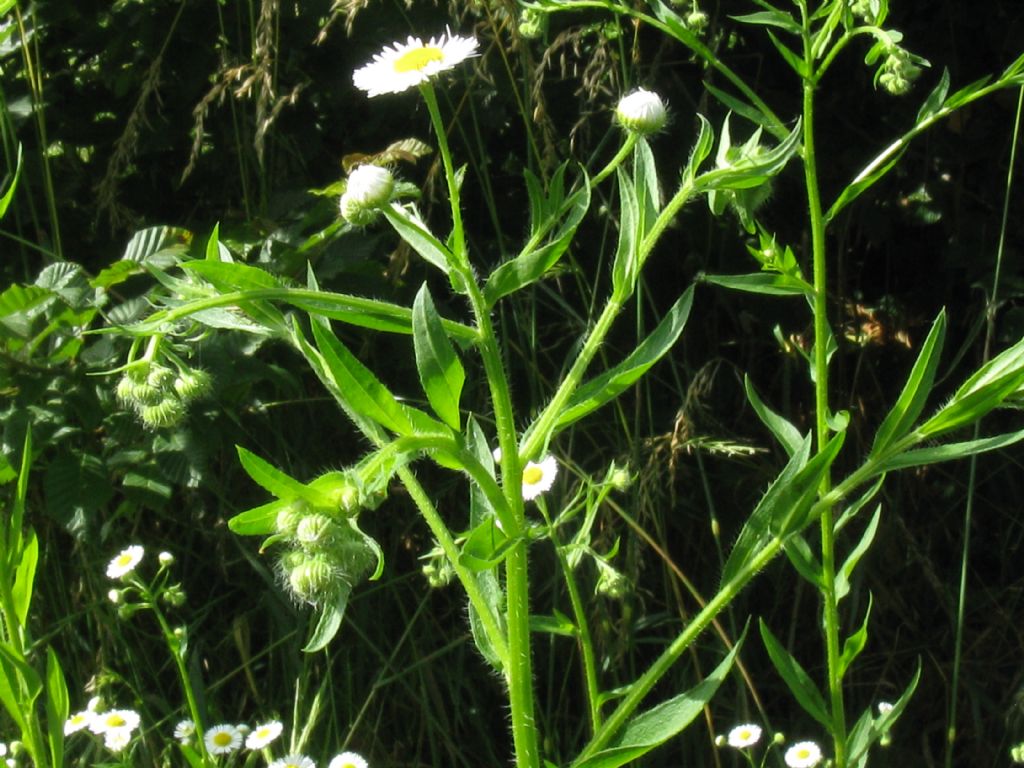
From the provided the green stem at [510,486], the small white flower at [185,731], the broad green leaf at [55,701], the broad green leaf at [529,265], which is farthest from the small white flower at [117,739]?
the broad green leaf at [529,265]

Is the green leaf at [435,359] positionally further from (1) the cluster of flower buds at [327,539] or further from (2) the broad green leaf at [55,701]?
(2) the broad green leaf at [55,701]

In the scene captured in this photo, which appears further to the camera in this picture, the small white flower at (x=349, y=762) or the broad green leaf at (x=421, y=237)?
the small white flower at (x=349, y=762)

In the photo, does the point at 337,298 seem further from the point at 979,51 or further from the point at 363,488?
the point at 979,51

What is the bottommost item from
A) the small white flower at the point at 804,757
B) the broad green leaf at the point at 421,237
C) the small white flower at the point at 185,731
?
the small white flower at the point at 804,757

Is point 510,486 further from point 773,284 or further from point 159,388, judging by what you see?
point 773,284

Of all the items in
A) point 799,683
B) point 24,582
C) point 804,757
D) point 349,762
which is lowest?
point 804,757

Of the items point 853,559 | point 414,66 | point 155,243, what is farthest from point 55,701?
point 853,559
